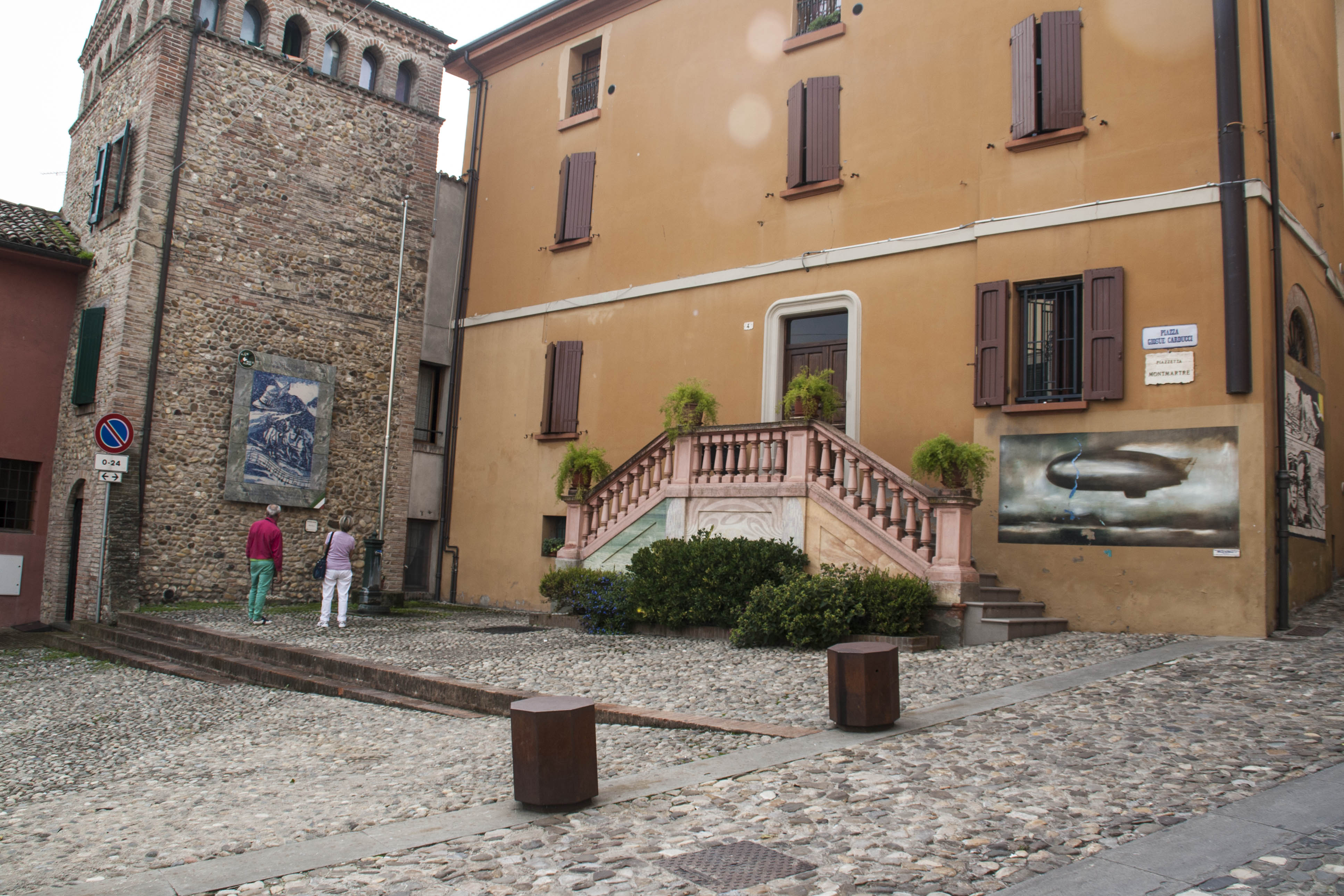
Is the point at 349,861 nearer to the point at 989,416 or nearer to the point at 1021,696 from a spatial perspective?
the point at 1021,696

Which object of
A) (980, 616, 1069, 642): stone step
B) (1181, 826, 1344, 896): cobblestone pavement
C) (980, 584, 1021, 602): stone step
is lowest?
(1181, 826, 1344, 896): cobblestone pavement

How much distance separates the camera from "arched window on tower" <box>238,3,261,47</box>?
1720 centimetres

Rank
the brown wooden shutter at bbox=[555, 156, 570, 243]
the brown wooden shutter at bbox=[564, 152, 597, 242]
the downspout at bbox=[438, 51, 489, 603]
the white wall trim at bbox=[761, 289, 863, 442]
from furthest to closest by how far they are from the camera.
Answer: the downspout at bbox=[438, 51, 489, 603] < the brown wooden shutter at bbox=[555, 156, 570, 243] < the brown wooden shutter at bbox=[564, 152, 597, 242] < the white wall trim at bbox=[761, 289, 863, 442]

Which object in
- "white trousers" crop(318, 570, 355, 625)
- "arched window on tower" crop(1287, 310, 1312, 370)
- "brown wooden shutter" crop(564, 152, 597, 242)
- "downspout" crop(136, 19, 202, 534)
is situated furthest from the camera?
"brown wooden shutter" crop(564, 152, 597, 242)

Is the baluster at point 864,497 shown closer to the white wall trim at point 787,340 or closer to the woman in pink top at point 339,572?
the white wall trim at point 787,340

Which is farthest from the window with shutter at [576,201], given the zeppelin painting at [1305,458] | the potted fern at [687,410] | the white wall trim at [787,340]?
the zeppelin painting at [1305,458]

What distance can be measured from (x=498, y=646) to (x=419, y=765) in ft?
15.7

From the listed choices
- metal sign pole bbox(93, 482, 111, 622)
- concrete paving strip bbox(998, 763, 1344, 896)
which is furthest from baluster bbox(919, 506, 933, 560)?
metal sign pole bbox(93, 482, 111, 622)

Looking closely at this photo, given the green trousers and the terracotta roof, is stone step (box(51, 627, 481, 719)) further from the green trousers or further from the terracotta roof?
the terracotta roof

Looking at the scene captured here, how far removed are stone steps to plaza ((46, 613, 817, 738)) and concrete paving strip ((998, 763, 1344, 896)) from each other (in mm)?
2352

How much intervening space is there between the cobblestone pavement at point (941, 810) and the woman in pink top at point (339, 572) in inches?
343

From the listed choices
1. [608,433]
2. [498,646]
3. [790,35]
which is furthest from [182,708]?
[790,35]

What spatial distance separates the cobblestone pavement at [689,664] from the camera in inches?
290

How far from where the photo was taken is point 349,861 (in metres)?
4.10
